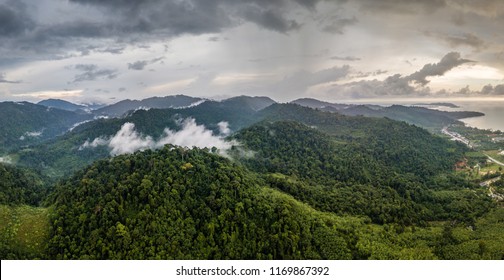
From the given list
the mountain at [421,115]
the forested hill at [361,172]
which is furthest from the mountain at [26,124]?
the mountain at [421,115]

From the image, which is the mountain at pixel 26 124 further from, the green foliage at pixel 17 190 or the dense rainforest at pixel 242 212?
the dense rainforest at pixel 242 212

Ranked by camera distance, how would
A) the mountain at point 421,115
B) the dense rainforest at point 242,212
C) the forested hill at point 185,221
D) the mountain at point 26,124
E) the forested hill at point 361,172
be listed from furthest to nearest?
the mountain at point 421,115
the mountain at point 26,124
the forested hill at point 361,172
the dense rainforest at point 242,212
the forested hill at point 185,221

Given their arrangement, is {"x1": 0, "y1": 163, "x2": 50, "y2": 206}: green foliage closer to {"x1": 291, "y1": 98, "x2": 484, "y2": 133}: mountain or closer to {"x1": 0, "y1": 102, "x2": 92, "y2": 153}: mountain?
{"x1": 0, "y1": 102, "x2": 92, "y2": 153}: mountain

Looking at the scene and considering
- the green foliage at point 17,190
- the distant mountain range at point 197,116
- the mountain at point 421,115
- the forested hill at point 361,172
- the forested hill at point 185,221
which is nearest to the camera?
the forested hill at point 185,221

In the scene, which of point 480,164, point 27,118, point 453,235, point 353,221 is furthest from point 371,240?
point 27,118

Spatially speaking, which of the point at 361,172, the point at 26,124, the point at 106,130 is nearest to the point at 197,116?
the point at 106,130

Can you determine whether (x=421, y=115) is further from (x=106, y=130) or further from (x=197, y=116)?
(x=106, y=130)

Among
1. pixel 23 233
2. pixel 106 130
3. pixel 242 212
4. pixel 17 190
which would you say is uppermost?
pixel 106 130

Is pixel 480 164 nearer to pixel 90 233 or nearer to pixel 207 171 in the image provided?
pixel 207 171

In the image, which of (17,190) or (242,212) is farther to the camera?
(17,190)
